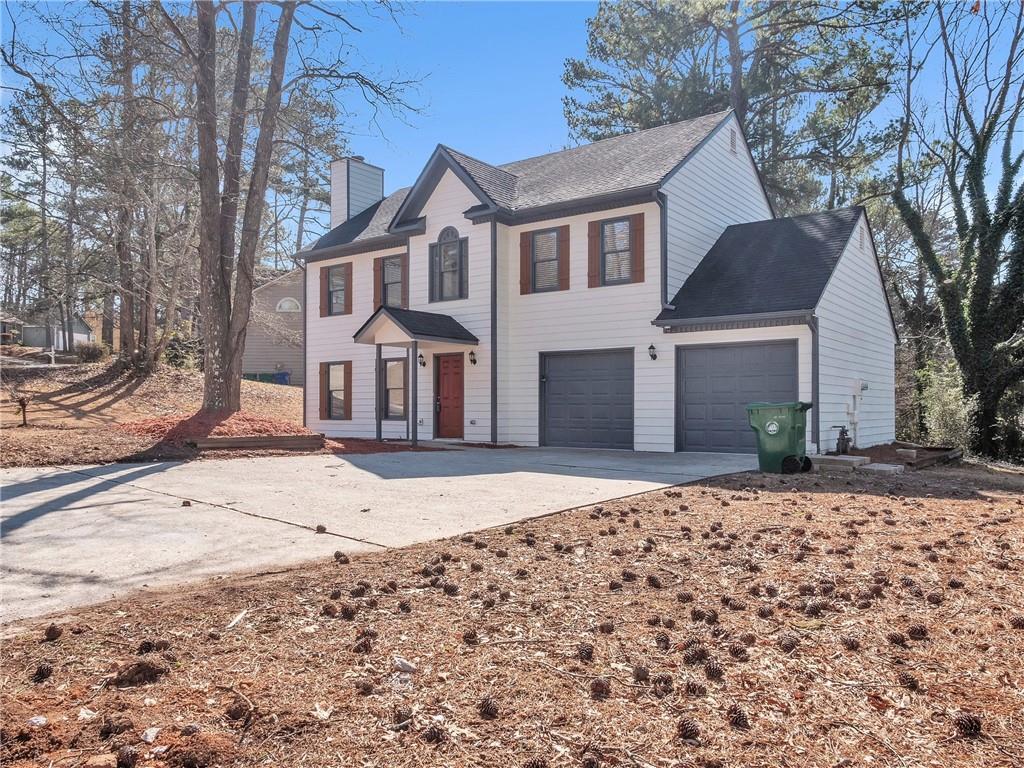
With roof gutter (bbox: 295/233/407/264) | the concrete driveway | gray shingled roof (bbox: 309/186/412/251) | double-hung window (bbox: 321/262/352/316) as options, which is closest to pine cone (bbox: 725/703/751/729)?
the concrete driveway

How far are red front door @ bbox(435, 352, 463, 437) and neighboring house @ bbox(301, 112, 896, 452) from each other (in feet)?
0.12

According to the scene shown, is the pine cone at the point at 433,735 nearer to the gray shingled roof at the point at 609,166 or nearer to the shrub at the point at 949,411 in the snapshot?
the gray shingled roof at the point at 609,166

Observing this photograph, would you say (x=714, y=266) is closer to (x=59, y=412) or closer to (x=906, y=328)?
(x=906, y=328)

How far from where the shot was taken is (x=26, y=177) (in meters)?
30.4

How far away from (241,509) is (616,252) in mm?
9849

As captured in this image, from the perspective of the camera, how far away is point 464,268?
51.4ft

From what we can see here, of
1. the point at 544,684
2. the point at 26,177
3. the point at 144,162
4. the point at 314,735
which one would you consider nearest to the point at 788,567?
the point at 544,684

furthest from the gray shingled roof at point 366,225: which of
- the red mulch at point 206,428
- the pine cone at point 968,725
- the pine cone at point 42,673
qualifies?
the pine cone at point 968,725

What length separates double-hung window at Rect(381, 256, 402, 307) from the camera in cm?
1741

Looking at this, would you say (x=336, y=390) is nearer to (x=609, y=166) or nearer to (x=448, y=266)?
(x=448, y=266)

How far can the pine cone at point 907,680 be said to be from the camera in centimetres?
258

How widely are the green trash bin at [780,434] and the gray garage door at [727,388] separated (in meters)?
2.47

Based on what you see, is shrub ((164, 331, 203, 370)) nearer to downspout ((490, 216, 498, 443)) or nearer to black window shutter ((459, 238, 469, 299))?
black window shutter ((459, 238, 469, 299))

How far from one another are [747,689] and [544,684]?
760 millimetres
